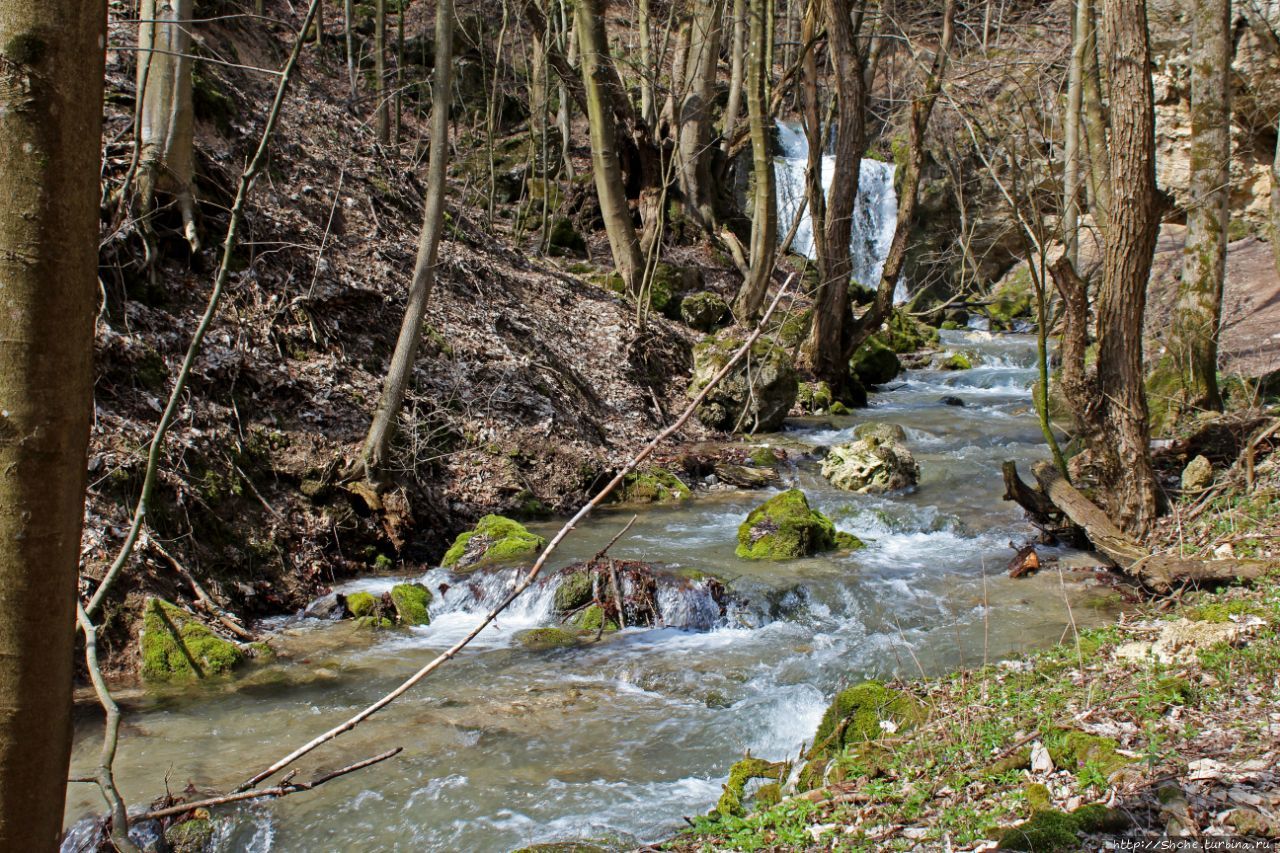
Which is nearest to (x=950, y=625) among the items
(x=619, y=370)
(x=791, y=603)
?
(x=791, y=603)

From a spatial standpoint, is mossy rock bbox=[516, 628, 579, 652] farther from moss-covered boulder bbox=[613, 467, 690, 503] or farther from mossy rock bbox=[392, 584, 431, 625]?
moss-covered boulder bbox=[613, 467, 690, 503]

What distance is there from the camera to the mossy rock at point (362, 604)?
7.04m

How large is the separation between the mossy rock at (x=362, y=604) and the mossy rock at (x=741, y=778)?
3.55 m

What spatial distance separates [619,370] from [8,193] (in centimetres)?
1173

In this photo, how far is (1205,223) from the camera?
9.05 m

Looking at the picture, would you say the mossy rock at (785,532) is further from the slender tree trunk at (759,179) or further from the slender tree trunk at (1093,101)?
the slender tree trunk at (1093,101)

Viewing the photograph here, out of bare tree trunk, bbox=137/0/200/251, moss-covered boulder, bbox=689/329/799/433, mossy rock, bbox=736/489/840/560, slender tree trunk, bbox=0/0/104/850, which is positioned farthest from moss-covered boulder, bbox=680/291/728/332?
slender tree trunk, bbox=0/0/104/850

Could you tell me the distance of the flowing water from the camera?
4.38 metres

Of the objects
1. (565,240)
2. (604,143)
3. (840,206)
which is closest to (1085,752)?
(840,206)

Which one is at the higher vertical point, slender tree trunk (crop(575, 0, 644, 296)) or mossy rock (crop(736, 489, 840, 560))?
slender tree trunk (crop(575, 0, 644, 296))

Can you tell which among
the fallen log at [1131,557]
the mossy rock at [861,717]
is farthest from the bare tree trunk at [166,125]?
the fallen log at [1131,557]

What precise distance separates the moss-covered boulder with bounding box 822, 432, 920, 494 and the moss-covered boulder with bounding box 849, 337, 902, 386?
5745mm

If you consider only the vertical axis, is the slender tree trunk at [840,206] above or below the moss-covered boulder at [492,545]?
above

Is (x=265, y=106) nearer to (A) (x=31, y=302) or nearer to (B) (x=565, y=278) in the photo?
(B) (x=565, y=278)
